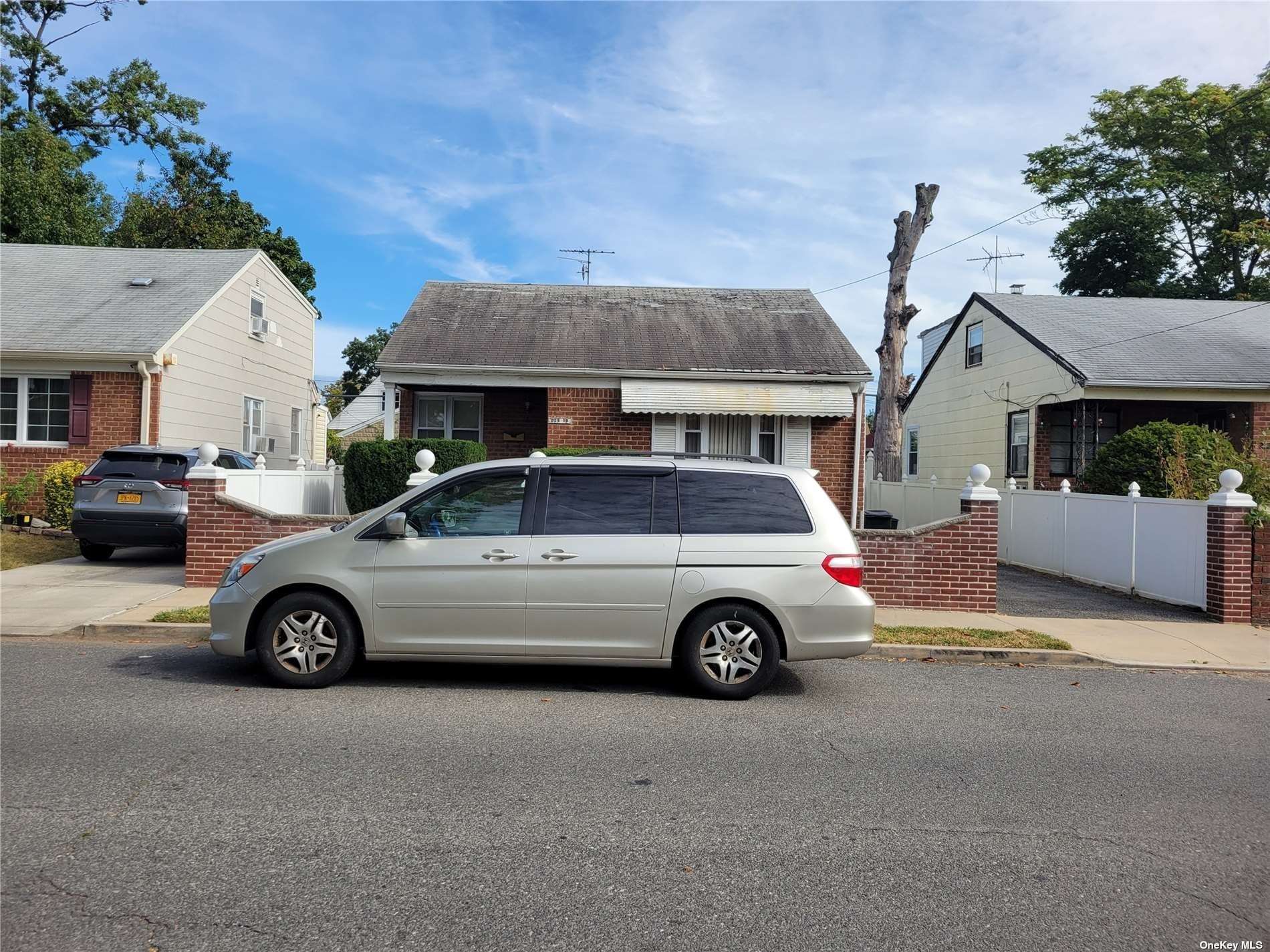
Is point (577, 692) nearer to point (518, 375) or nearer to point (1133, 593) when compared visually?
point (1133, 593)

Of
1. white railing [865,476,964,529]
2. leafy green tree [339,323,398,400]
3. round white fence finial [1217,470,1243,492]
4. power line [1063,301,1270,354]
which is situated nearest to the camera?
round white fence finial [1217,470,1243,492]

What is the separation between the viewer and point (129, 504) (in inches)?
448

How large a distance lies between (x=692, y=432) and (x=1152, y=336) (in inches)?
432

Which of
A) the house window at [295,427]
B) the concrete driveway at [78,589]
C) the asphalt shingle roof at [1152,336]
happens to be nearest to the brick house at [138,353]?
the house window at [295,427]

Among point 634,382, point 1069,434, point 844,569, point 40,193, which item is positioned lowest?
point 844,569

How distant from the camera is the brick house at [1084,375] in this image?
1758cm

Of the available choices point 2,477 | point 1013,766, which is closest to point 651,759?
point 1013,766

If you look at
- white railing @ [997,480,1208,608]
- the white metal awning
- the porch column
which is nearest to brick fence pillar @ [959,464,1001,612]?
white railing @ [997,480,1208,608]

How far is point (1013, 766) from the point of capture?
16.1ft

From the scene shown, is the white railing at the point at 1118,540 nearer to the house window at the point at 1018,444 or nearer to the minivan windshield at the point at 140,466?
the house window at the point at 1018,444

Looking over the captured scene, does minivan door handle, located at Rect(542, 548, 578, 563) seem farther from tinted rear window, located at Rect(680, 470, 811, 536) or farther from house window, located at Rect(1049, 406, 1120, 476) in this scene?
house window, located at Rect(1049, 406, 1120, 476)

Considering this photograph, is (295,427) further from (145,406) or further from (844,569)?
(844,569)

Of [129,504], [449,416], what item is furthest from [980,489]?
[449,416]

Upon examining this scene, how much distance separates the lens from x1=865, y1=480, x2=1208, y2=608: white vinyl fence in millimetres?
10672
